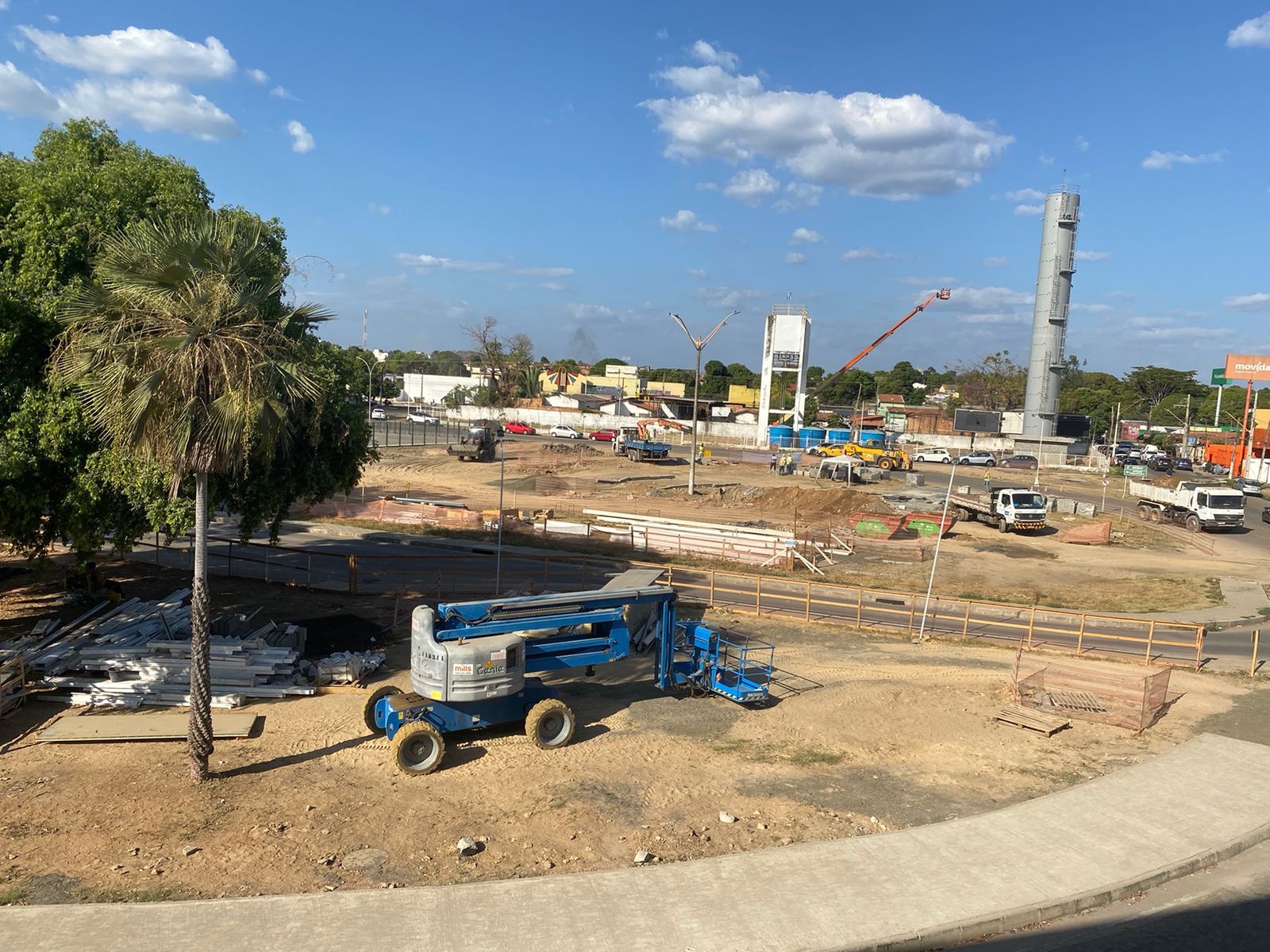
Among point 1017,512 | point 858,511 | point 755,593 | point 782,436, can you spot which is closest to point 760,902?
point 755,593

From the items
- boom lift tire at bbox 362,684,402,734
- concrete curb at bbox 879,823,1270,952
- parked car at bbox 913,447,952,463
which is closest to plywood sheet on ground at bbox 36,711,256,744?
boom lift tire at bbox 362,684,402,734

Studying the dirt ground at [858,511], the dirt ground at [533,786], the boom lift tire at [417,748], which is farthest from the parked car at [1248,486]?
the boom lift tire at [417,748]

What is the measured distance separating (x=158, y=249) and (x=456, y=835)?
8.69 meters

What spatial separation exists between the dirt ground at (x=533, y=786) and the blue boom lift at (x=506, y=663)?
0.47 m

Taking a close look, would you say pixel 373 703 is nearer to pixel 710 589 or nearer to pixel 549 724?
pixel 549 724

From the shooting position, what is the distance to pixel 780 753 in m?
13.8

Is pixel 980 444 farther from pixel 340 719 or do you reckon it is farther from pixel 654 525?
pixel 340 719

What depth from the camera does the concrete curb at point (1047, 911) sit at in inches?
336

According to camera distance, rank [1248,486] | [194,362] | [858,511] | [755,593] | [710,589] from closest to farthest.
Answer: [194,362], [710,589], [755,593], [858,511], [1248,486]

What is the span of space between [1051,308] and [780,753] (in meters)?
83.2

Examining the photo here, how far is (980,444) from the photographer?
93.1 metres

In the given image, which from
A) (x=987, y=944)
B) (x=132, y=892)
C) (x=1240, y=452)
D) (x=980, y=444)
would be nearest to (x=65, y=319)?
(x=132, y=892)

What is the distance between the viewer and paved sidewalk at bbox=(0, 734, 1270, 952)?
8.29 m

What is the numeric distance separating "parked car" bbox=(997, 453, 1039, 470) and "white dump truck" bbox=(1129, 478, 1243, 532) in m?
26.2
